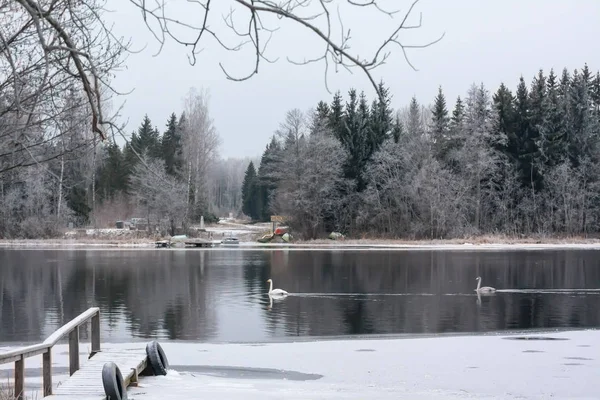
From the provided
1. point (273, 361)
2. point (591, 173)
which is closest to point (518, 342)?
point (273, 361)

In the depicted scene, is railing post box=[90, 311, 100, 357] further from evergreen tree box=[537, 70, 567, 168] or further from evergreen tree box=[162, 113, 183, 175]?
evergreen tree box=[162, 113, 183, 175]

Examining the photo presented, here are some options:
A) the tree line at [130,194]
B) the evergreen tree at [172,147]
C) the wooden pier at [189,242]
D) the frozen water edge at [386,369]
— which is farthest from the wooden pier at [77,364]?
the evergreen tree at [172,147]

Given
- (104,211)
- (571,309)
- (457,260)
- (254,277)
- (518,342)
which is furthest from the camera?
(104,211)

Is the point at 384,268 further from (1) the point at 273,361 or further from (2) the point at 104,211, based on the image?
(2) the point at 104,211

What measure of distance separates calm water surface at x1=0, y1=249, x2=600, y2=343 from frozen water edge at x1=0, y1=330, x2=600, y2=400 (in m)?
1.95

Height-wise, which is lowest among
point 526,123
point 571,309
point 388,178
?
point 571,309

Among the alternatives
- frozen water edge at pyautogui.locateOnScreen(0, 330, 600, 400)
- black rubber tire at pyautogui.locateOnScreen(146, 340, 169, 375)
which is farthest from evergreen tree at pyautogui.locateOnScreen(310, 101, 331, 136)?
black rubber tire at pyautogui.locateOnScreen(146, 340, 169, 375)

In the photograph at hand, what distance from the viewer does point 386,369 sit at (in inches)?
484

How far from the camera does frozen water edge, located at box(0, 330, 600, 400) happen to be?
10016mm

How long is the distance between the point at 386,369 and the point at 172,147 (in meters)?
64.9

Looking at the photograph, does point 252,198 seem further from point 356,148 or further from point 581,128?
Result: point 581,128

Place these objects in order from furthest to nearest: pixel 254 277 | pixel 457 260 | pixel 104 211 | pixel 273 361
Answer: pixel 104 211 → pixel 457 260 → pixel 254 277 → pixel 273 361

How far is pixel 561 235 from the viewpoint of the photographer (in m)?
56.3

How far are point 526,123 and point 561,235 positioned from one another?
8.71m
